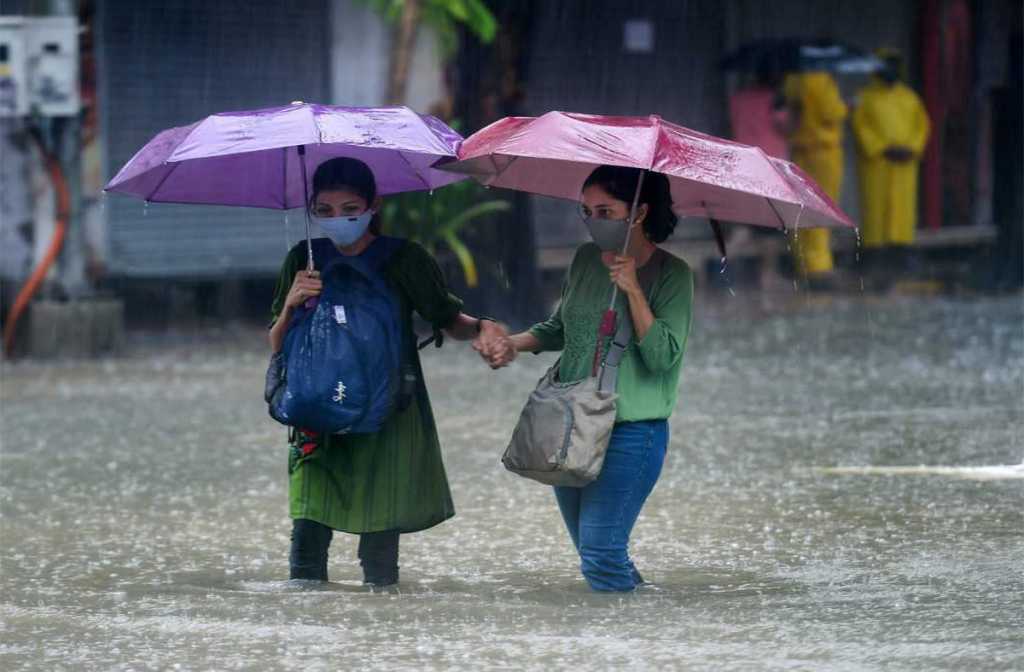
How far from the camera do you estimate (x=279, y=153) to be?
6578 mm

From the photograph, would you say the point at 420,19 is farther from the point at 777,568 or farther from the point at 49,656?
the point at 49,656

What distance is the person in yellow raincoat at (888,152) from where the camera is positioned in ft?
63.7

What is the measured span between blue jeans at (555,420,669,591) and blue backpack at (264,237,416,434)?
60 centimetres

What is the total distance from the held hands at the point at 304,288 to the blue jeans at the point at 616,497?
92 cm

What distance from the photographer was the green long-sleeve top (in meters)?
5.86

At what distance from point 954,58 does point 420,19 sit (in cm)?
803

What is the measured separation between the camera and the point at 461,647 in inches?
211

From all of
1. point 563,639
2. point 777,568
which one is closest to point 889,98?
point 777,568

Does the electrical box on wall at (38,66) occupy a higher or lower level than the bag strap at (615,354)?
higher

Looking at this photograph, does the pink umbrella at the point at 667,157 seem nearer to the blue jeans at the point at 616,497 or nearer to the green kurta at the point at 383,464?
the blue jeans at the point at 616,497

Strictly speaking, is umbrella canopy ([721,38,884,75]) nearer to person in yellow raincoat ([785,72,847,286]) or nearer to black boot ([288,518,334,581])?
person in yellow raincoat ([785,72,847,286])

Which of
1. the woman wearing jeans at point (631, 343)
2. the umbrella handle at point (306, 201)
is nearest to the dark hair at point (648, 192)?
the woman wearing jeans at point (631, 343)

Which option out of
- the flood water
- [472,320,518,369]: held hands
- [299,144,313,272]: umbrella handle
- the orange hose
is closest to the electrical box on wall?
the orange hose

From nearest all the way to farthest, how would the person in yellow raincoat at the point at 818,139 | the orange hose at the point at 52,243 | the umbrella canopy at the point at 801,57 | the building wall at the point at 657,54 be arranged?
1. the orange hose at the point at 52,243
2. the umbrella canopy at the point at 801,57
3. the building wall at the point at 657,54
4. the person in yellow raincoat at the point at 818,139
